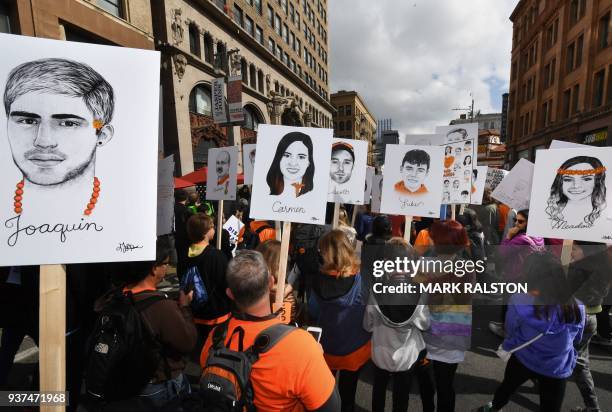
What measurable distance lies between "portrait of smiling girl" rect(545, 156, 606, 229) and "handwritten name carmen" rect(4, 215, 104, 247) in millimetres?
3455

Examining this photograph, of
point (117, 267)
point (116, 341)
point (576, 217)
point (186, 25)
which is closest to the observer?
point (116, 341)

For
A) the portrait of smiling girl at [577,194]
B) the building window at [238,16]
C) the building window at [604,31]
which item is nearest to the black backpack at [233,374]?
the portrait of smiling girl at [577,194]

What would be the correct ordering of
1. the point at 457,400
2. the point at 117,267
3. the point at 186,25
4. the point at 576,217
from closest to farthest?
1. the point at 117,267
2. the point at 576,217
3. the point at 457,400
4. the point at 186,25

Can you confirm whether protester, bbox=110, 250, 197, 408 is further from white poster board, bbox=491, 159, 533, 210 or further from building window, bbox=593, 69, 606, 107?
building window, bbox=593, 69, 606, 107

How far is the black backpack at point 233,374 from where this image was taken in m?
1.25

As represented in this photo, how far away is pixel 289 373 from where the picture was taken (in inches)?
54.0

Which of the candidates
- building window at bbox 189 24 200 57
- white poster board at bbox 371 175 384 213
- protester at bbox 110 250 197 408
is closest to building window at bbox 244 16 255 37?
building window at bbox 189 24 200 57

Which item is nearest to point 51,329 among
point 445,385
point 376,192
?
point 445,385

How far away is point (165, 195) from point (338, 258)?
5.69ft

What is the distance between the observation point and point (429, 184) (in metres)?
3.91

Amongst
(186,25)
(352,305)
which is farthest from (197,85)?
(352,305)

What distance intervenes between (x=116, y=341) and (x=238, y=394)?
721 millimetres

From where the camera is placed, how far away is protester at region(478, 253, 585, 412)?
2143 mm

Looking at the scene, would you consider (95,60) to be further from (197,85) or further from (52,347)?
(197,85)
